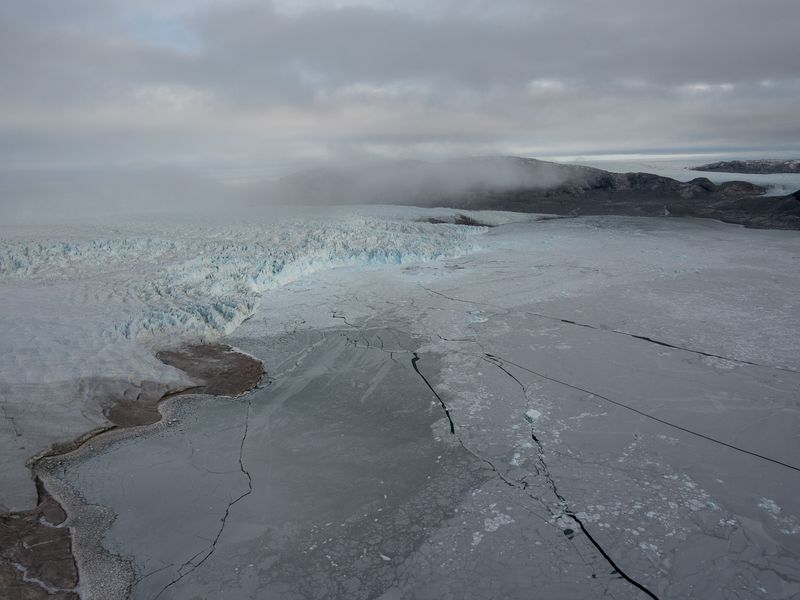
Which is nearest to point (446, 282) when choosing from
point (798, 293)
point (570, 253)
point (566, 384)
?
point (570, 253)

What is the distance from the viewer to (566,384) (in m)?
4.64

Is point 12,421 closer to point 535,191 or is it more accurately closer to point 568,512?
point 568,512

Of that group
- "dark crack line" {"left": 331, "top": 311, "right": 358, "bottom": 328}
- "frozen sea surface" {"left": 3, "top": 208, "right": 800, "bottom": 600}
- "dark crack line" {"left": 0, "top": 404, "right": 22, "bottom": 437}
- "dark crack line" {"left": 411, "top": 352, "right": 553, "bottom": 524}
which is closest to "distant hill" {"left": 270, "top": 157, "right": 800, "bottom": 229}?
"frozen sea surface" {"left": 3, "top": 208, "right": 800, "bottom": 600}

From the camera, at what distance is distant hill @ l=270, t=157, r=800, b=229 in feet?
47.8

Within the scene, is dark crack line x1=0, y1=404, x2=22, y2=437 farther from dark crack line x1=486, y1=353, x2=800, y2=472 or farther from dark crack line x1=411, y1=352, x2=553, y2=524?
dark crack line x1=486, y1=353, x2=800, y2=472

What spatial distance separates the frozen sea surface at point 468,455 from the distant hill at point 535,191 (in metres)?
8.49

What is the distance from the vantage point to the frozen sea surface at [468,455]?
273 centimetres

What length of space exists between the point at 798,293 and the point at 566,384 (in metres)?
4.40

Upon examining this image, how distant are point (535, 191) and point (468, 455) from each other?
17.4 metres

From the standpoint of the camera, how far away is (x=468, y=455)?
368 cm

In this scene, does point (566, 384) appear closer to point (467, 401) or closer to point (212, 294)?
Result: point (467, 401)

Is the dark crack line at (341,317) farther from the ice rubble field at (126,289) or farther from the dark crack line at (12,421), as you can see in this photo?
the dark crack line at (12,421)

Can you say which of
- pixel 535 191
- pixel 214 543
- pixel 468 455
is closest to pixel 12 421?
pixel 214 543

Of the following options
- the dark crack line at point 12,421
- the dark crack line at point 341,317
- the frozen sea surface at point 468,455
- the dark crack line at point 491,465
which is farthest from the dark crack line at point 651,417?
the dark crack line at point 12,421
